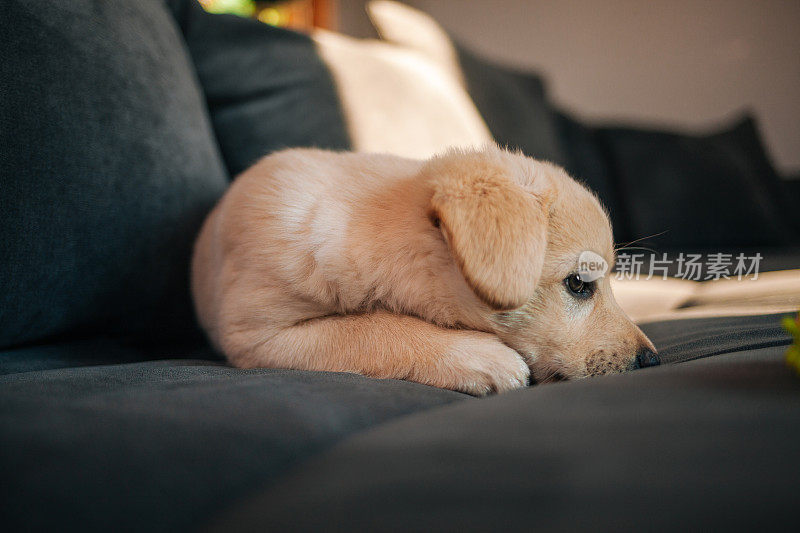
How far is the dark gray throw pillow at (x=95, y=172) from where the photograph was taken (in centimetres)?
117

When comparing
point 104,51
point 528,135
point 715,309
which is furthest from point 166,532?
point 528,135

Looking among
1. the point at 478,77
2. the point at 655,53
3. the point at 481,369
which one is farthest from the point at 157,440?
the point at 655,53

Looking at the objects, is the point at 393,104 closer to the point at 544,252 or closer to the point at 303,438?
the point at 544,252

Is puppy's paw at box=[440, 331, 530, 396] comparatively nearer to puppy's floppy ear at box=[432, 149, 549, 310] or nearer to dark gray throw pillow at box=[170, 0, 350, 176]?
puppy's floppy ear at box=[432, 149, 549, 310]

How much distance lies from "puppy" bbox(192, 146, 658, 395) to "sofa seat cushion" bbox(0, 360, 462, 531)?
0.85 feet

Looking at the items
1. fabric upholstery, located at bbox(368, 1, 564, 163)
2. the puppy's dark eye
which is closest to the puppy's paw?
the puppy's dark eye

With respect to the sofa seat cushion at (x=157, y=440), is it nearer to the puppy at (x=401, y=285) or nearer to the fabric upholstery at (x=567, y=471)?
the fabric upholstery at (x=567, y=471)

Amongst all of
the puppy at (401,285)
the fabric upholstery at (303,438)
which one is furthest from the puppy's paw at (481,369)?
the fabric upholstery at (303,438)

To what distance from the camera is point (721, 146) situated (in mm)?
3299

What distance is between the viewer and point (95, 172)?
1290 mm

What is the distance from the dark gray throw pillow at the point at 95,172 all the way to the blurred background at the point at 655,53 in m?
3.11

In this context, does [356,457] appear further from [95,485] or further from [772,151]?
[772,151]

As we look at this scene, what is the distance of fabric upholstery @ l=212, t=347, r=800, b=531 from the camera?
0.44 metres

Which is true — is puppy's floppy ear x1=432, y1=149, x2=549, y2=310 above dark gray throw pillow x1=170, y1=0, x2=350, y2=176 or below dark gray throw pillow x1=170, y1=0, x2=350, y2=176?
below
